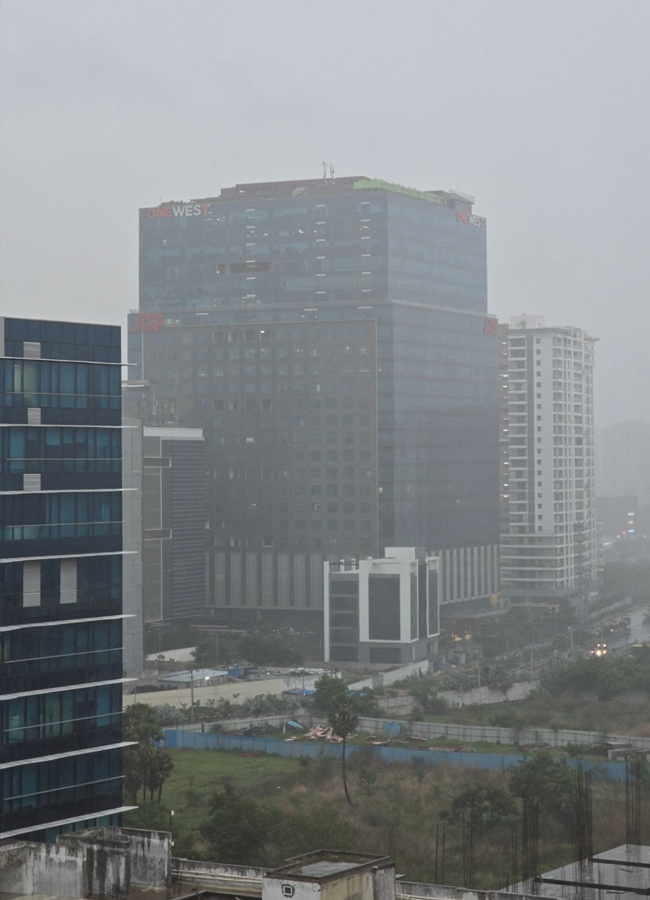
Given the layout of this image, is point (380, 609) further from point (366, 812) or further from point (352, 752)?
point (366, 812)

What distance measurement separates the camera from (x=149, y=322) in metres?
121

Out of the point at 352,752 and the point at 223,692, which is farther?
the point at 223,692

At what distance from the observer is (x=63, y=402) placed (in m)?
37.5

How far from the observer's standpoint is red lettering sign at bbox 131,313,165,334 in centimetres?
12094

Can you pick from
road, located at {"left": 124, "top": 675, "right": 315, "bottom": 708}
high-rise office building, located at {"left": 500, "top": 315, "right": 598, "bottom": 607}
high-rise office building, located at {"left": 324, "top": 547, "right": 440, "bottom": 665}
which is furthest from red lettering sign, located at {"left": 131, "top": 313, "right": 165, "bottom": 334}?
road, located at {"left": 124, "top": 675, "right": 315, "bottom": 708}

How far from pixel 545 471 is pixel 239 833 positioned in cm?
9852

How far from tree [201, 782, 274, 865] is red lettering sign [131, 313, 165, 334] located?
261ft

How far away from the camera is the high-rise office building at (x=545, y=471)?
13500cm

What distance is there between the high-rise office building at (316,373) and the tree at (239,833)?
66.7 meters

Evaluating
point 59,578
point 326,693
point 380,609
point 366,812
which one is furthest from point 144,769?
point 380,609

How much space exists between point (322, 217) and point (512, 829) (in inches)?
3103

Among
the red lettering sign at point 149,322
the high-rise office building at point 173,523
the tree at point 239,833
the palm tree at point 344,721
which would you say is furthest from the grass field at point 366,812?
the red lettering sign at point 149,322

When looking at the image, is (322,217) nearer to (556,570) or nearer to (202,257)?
(202,257)

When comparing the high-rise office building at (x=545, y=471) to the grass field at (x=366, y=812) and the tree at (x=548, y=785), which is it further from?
the tree at (x=548, y=785)
